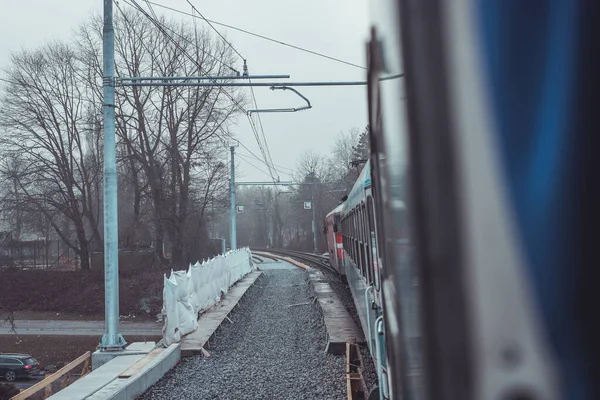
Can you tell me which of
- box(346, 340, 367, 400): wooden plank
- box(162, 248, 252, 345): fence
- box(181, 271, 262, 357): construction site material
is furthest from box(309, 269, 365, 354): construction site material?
box(162, 248, 252, 345): fence

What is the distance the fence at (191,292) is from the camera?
10.2m

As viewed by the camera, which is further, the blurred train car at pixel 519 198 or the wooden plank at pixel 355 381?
the wooden plank at pixel 355 381

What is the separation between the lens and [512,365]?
37.7 inches

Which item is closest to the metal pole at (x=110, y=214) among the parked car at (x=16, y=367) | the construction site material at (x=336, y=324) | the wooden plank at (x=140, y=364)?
the wooden plank at (x=140, y=364)

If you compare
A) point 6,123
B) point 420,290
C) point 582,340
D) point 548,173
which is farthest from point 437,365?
point 6,123

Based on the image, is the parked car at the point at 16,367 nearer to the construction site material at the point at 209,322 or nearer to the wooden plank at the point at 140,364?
the construction site material at the point at 209,322

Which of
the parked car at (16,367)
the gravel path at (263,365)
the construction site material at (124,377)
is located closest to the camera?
the construction site material at (124,377)

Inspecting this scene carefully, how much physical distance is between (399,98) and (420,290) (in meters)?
0.44

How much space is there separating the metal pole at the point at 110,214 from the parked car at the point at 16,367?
9.38 metres

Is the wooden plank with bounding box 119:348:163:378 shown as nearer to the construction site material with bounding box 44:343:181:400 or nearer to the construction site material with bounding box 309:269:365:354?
the construction site material with bounding box 44:343:181:400

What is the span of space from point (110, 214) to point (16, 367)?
10.2 meters

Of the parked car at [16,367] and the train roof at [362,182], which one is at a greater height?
the train roof at [362,182]

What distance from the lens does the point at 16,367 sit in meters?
16.6

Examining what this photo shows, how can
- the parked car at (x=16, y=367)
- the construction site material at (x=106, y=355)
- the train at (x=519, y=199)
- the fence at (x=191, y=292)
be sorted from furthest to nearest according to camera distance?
the parked car at (x=16, y=367) → the fence at (x=191, y=292) → the construction site material at (x=106, y=355) → the train at (x=519, y=199)
